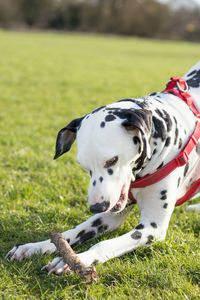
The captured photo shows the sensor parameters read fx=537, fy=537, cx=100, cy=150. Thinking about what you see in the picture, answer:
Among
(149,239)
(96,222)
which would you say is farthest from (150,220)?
(96,222)

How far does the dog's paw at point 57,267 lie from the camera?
3.61 meters

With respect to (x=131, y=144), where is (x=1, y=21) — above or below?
below

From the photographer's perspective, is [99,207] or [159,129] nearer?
[99,207]

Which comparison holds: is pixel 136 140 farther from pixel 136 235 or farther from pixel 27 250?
pixel 27 250

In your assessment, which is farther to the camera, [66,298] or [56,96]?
[56,96]

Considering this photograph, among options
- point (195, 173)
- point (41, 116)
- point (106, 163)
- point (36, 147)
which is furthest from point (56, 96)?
point (106, 163)

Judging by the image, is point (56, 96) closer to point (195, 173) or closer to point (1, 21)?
point (195, 173)

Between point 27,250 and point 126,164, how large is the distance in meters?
1.02

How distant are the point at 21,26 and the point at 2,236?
68.2 metres

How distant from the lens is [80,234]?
419cm

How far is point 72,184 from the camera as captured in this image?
18.9ft

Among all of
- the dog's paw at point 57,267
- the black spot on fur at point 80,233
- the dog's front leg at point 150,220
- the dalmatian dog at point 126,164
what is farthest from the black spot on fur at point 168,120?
the dog's paw at point 57,267

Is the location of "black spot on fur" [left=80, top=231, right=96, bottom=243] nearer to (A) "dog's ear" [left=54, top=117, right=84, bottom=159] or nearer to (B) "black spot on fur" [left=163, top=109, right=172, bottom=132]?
(A) "dog's ear" [left=54, top=117, right=84, bottom=159]

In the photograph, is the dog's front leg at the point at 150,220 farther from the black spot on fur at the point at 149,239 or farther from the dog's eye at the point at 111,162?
the dog's eye at the point at 111,162
